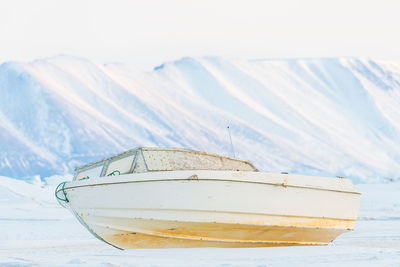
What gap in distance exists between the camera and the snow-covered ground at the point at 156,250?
8.51 metres

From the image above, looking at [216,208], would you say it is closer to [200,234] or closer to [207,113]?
[200,234]

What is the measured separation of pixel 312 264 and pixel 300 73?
4870 inches

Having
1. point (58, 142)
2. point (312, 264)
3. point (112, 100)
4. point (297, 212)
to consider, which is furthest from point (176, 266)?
point (112, 100)

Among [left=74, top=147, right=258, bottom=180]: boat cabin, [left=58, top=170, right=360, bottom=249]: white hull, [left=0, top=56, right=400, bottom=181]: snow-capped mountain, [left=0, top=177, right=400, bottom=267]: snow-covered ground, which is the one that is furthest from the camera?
[left=0, top=56, right=400, bottom=181]: snow-capped mountain

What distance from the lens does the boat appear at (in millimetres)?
9609

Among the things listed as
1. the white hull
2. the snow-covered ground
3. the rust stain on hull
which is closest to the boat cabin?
the white hull

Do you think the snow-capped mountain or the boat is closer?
the boat

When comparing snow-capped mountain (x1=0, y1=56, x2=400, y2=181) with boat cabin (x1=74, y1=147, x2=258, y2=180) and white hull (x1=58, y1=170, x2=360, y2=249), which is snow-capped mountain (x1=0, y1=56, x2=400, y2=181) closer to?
boat cabin (x1=74, y1=147, x2=258, y2=180)

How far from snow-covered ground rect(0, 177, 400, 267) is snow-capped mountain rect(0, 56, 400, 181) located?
68799 mm

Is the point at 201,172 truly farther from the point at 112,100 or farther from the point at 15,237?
the point at 112,100

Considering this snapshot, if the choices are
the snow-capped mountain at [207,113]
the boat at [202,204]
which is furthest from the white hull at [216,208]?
the snow-capped mountain at [207,113]

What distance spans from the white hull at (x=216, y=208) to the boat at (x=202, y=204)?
0.04 ft

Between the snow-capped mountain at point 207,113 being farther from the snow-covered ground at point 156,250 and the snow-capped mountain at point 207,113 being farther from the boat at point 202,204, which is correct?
the boat at point 202,204

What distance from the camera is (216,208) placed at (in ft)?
31.6
